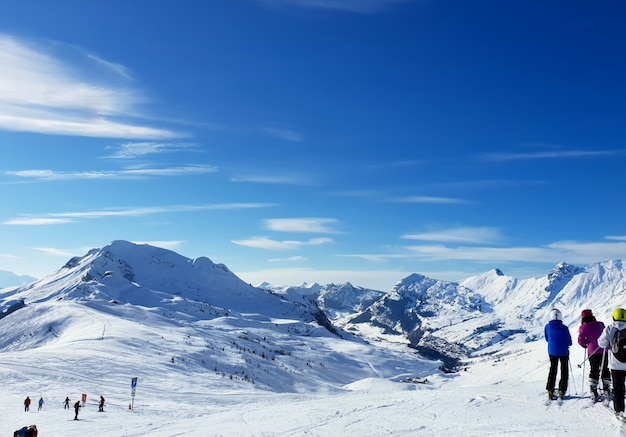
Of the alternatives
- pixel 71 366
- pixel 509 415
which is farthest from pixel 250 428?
pixel 71 366

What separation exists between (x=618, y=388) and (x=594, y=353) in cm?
188

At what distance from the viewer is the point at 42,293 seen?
547 ft

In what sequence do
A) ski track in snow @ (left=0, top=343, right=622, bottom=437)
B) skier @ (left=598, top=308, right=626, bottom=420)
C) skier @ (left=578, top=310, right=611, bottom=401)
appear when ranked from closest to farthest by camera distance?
skier @ (left=598, top=308, right=626, bottom=420), ski track in snow @ (left=0, top=343, right=622, bottom=437), skier @ (left=578, top=310, right=611, bottom=401)

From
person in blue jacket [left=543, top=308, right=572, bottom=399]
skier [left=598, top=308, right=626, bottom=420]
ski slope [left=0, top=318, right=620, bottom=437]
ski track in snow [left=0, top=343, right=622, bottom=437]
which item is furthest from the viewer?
person in blue jacket [left=543, top=308, right=572, bottom=399]

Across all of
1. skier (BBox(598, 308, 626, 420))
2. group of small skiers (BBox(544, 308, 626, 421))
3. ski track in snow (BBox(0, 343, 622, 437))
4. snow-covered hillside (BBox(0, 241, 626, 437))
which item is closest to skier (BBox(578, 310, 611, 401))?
group of small skiers (BBox(544, 308, 626, 421))

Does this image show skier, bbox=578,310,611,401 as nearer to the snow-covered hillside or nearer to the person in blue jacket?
the person in blue jacket

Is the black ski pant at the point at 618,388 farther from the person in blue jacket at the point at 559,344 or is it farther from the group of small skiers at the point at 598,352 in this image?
the person in blue jacket at the point at 559,344

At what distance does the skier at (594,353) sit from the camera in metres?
12.8

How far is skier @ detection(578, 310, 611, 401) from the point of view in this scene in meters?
12.8

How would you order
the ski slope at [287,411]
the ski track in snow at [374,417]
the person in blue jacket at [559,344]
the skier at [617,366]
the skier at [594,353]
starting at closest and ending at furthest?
the skier at [617,366] < the ski track in snow at [374,417] < the ski slope at [287,411] < the skier at [594,353] < the person in blue jacket at [559,344]

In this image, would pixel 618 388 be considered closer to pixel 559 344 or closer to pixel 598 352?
pixel 598 352

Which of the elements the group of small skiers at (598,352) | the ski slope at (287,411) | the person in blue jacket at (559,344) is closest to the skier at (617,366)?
the group of small skiers at (598,352)

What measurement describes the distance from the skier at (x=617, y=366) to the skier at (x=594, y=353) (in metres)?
1.30

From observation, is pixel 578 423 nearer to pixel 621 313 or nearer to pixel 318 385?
pixel 621 313
